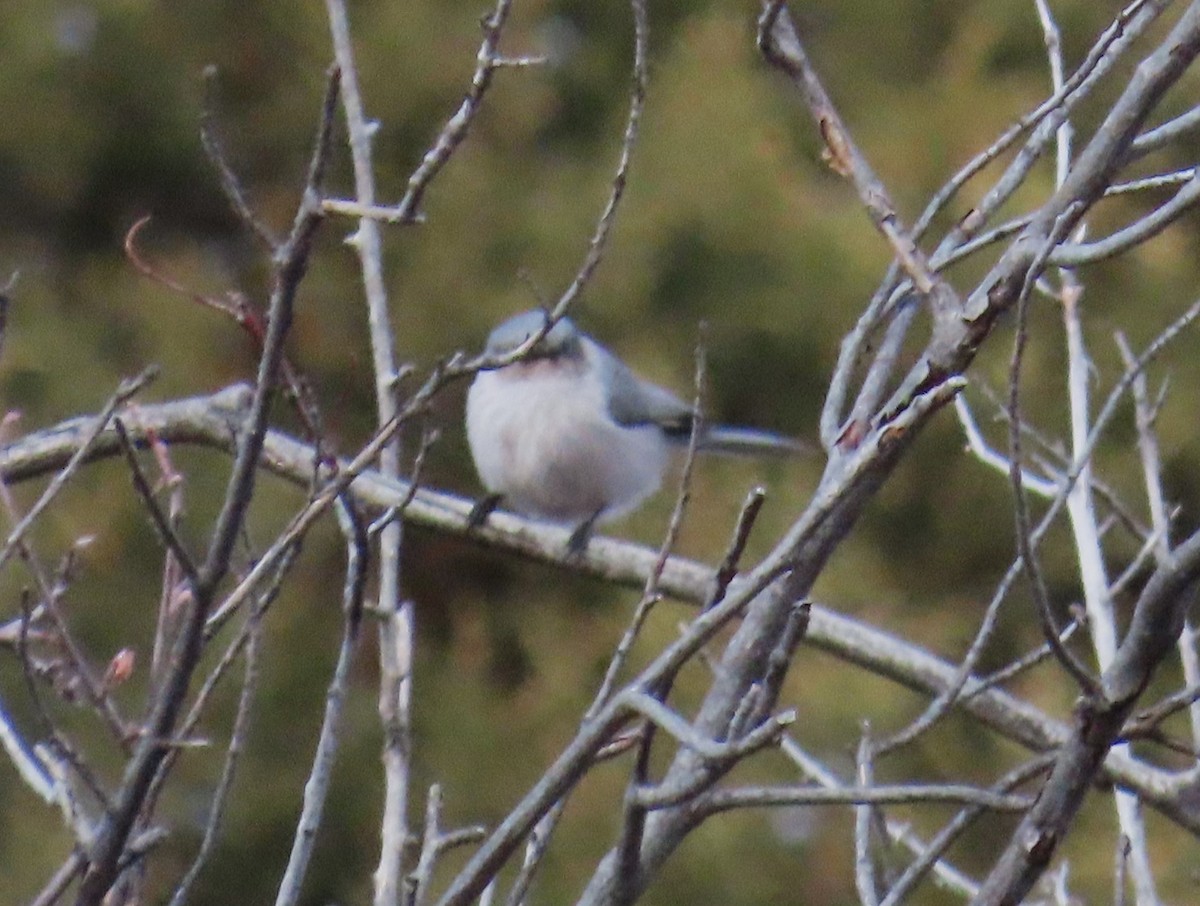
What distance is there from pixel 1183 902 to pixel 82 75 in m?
4.17

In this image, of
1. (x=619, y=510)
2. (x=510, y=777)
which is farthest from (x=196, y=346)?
(x=619, y=510)

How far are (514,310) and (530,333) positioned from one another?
7.11 feet

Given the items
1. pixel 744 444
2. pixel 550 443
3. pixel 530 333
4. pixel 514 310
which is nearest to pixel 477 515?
pixel 530 333

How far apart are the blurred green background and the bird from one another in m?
0.93

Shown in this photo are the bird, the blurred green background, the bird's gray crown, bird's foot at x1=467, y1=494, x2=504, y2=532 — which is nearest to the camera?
bird's foot at x1=467, y1=494, x2=504, y2=532

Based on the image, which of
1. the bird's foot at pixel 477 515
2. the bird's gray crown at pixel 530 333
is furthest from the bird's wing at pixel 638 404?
the bird's foot at pixel 477 515

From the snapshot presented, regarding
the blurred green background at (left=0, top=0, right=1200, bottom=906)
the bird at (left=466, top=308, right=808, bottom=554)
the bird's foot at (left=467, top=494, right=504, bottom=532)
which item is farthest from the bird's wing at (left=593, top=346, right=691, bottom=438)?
the bird's foot at (left=467, top=494, right=504, bottom=532)

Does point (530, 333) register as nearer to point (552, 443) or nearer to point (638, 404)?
point (552, 443)

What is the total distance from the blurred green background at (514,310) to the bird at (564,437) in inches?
36.5

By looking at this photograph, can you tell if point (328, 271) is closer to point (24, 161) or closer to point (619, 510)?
point (24, 161)

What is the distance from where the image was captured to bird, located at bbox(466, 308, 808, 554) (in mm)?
3930

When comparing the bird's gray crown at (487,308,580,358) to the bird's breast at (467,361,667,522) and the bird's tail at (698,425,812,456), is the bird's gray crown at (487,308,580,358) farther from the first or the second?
the bird's tail at (698,425,812,456)

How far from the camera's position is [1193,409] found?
6.55 meters

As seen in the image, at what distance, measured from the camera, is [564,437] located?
13.0ft
